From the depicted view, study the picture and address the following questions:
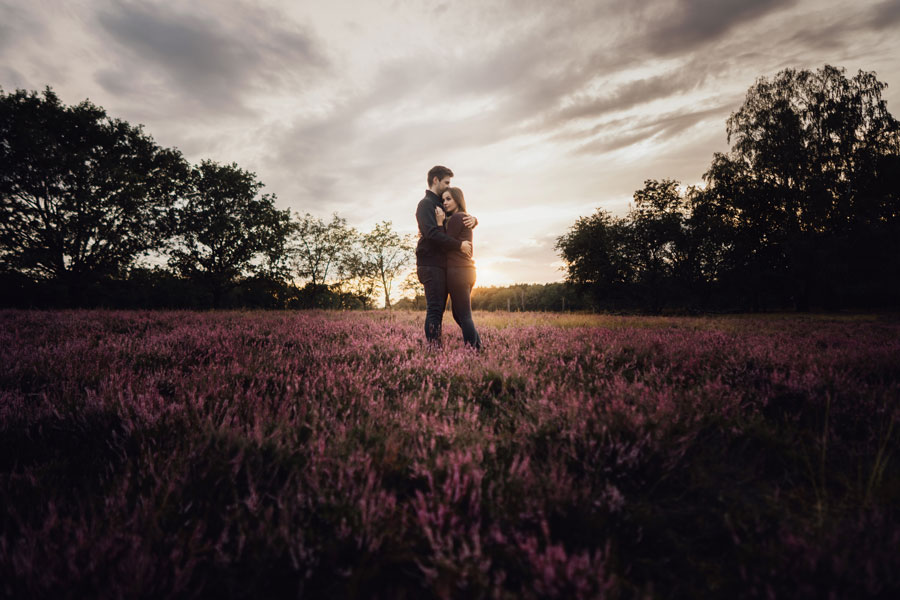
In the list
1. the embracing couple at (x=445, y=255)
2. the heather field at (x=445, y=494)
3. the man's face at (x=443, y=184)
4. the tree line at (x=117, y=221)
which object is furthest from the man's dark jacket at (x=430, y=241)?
the tree line at (x=117, y=221)

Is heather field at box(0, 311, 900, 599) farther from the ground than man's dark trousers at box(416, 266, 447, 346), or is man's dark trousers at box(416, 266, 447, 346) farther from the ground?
man's dark trousers at box(416, 266, 447, 346)

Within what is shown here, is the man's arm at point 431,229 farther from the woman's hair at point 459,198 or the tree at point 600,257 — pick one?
the tree at point 600,257

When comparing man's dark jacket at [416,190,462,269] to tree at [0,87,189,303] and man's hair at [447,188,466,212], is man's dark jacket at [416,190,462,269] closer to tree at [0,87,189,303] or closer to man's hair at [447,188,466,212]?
man's hair at [447,188,466,212]

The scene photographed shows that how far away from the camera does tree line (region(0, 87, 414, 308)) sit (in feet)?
63.2

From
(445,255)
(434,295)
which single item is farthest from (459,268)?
(434,295)

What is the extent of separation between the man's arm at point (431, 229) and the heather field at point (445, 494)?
2036 mm

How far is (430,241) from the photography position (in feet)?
15.4

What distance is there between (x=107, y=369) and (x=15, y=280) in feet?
87.7

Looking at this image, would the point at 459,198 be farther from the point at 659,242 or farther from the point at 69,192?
the point at 659,242

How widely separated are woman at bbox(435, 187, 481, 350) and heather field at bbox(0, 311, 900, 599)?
1693 millimetres

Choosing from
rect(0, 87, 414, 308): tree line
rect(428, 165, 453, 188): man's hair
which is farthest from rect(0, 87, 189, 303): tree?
rect(428, 165, 453, 188): man's hair

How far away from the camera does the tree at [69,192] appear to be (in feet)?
62.4

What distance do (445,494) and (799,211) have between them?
37725mm

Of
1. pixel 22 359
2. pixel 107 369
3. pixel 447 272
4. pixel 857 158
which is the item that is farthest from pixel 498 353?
pixel 857 158
